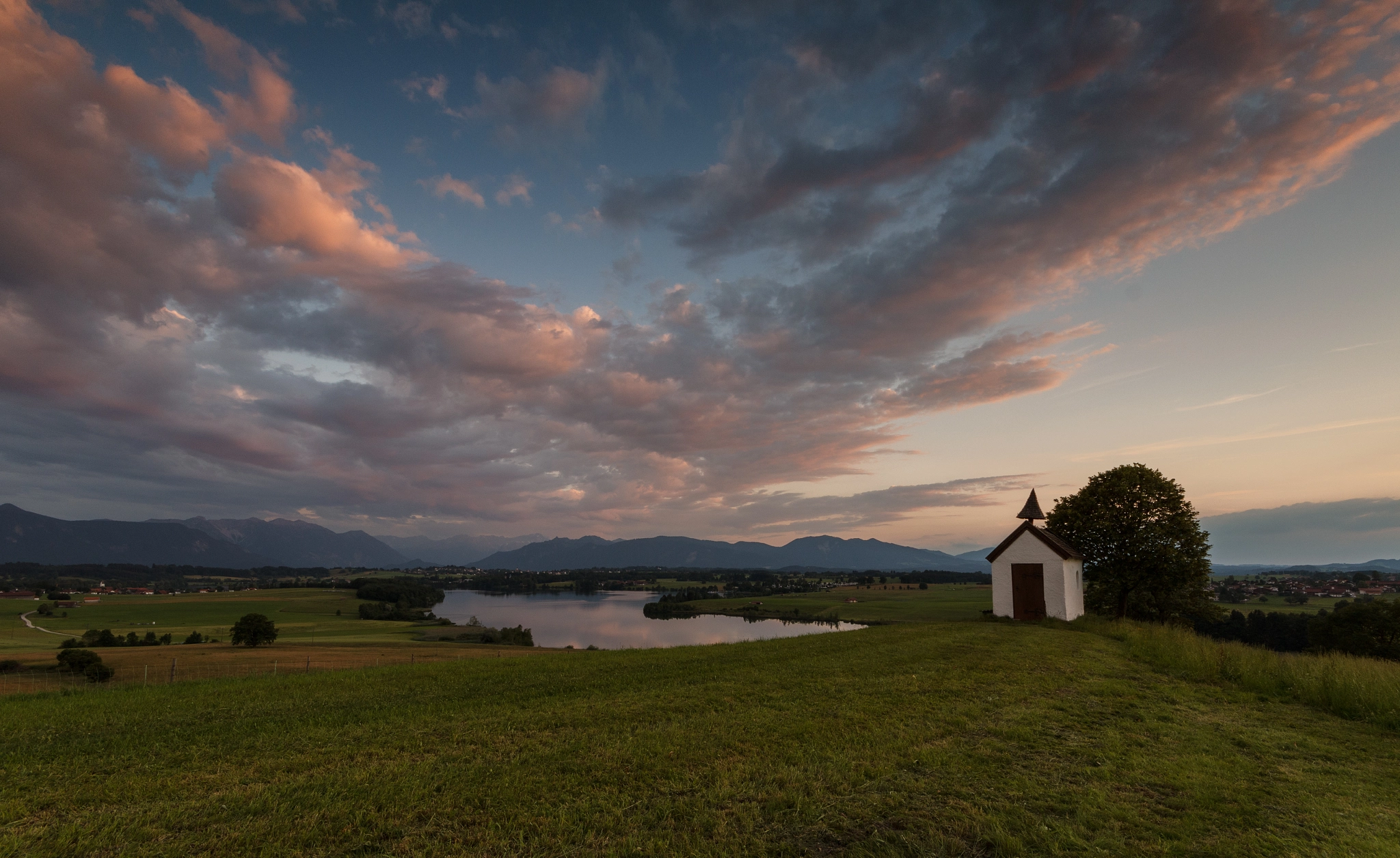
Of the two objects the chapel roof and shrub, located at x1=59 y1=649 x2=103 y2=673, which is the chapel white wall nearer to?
the chapel roof

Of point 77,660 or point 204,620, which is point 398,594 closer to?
point 204,620

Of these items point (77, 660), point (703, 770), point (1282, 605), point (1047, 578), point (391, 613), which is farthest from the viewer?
point (391, 613)

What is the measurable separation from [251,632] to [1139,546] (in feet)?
276

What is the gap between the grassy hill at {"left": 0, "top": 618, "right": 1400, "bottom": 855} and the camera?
589 centimetres

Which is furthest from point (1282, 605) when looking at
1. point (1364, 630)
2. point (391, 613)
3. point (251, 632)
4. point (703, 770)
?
point (391, 613)

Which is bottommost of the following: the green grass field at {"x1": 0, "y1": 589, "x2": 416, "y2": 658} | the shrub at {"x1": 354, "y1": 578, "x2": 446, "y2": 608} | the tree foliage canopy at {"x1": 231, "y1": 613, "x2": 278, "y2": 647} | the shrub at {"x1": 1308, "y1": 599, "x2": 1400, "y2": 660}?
the shrub at {"x1": 354, "y1": 578, "x2": 446, "y2": 608}

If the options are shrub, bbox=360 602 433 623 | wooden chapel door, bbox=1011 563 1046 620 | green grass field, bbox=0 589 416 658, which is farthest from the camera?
shrub, bbox=360 602 433 623

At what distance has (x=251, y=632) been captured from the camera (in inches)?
2633

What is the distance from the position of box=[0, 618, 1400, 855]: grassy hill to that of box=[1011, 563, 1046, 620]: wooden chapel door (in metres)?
17.2

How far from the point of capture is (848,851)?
5.57 meters

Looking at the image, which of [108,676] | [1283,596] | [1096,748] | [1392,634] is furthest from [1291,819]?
[1283,596]

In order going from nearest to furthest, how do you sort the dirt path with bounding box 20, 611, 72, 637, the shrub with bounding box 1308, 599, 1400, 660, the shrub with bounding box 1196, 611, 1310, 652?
the shrub with bounding box 1308, 599, 1400, 660
the shrub with bounding box 1196, 611, 1310, 652
the dirt path with bounding box 20, 611, 72, 637

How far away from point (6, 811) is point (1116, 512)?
132ft

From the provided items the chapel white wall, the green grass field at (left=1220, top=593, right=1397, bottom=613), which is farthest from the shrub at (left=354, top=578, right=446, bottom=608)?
the green grass field at (left=1220, top=593, right=1397, bottom=613)
